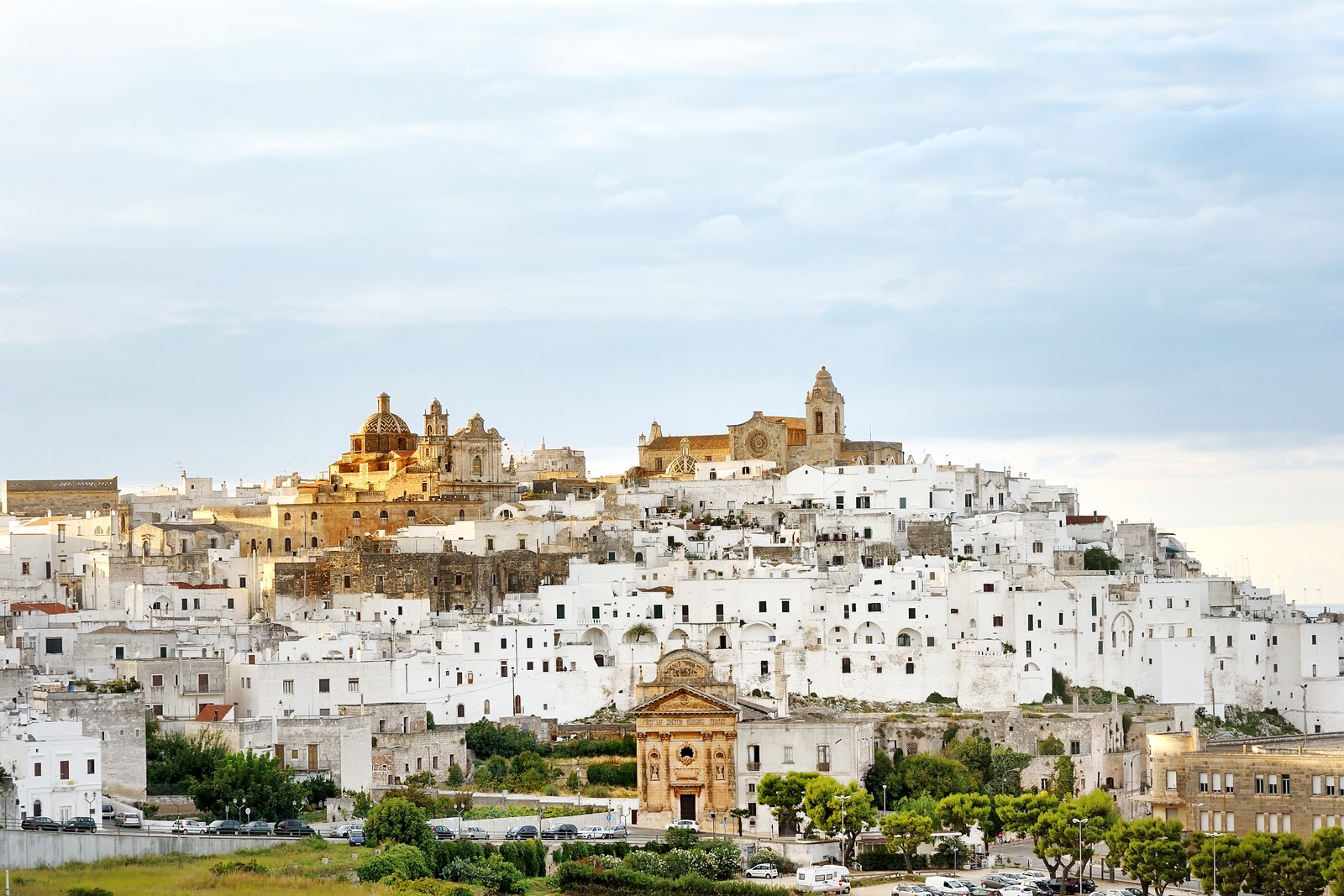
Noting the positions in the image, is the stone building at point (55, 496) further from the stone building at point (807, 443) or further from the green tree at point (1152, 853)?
the green tree at point (1152, 853)

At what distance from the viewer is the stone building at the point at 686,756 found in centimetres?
7500

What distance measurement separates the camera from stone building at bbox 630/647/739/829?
75.0 m

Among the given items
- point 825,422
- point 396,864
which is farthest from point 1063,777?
point 825,422

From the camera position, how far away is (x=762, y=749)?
75250 millimetres

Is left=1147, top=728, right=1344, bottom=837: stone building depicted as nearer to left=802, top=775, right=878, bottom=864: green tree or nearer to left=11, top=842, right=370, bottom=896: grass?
left=802, top=775, right=878, bottom=864: green tree

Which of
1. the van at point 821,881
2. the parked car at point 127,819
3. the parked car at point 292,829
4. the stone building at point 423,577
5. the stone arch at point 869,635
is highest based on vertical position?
the stone building at point 423,577

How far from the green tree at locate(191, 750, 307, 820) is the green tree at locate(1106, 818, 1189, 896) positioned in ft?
65.8

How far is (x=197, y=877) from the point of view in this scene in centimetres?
6116

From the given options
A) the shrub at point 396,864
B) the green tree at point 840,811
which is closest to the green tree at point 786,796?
the green tree at point 840,811

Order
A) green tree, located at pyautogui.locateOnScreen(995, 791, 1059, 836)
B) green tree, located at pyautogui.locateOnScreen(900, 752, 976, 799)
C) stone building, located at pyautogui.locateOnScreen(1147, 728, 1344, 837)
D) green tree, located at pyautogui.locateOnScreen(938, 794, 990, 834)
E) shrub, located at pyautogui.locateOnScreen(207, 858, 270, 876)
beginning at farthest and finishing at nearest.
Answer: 1. green tree, located at pyautogui.locateOnScreen(900, 752, 976, 799)
2. green tree, located at pyautogui.locateOnScreen(938, 794, 990, 834)
3. green tree, located at pyautogui.locateOnScreen(995, 791, 1059, 836)
4. stone building, located at pyautogui.locateOnScreen(1147, 728, 1344, 837)
5. shrub, located at pyautogui.locateOnScreen(207, 858, 270, 876)

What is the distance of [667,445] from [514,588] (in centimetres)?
2324

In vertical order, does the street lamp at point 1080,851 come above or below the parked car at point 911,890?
above

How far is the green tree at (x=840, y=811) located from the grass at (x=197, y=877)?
1318cm

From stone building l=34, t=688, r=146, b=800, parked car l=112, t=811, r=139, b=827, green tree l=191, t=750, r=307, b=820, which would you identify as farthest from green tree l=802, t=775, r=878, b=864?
parked car l=112, t=811, r=139, b=827
